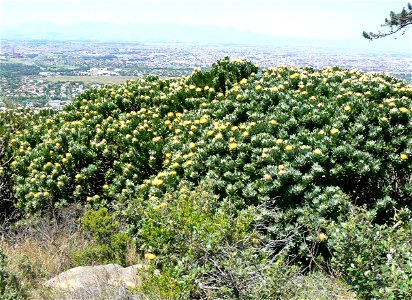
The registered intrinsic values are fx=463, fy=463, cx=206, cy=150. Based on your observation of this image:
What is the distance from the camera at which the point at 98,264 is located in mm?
4582

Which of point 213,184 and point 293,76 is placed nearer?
point 213,184

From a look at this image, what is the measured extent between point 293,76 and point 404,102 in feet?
4.39

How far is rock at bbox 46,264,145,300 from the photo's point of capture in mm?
3584

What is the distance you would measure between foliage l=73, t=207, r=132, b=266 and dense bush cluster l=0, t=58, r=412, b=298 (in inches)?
6.9

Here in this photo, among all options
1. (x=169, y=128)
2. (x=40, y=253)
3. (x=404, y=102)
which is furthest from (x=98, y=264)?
(x=404, y=102)

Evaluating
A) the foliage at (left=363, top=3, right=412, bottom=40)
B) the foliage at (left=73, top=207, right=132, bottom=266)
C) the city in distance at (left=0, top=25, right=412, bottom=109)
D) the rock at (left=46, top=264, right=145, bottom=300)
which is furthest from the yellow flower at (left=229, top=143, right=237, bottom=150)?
the foliage at (left=363, top=3, right=412, bottom=40)

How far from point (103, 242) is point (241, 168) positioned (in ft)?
5.40

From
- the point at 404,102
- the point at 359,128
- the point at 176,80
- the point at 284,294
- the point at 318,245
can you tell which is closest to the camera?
the point at 284,294

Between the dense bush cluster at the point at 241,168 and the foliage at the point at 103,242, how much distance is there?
17 centimetres

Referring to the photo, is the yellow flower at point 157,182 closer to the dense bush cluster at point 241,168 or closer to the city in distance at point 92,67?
the dense bush cluster at point 241,168

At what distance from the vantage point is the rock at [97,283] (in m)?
3.58

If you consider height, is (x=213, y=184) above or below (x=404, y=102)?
below

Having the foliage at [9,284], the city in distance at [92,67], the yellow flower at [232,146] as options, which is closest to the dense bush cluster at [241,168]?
the yellow flower at [232,146]

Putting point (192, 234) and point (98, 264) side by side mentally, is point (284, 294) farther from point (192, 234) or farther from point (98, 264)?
point (98, 264)
